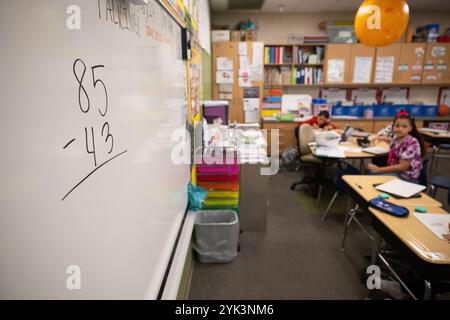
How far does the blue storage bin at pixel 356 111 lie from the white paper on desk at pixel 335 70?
677 millimetres

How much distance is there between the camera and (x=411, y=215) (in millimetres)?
1700

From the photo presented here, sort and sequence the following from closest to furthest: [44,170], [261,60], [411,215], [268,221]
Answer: [44,170] < [411,215] < [268,221] < [261,60]

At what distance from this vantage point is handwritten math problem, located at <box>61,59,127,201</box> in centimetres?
57

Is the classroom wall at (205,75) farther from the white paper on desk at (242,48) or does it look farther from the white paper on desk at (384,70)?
the white paper on desk at (384,70)

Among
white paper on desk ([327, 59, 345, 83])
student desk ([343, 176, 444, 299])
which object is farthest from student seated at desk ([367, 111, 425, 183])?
white paper on desk ([327, 59, 345, 83])

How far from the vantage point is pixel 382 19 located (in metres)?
2.47

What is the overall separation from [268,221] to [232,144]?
38.0 inches

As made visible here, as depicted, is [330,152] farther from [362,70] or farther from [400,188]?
[362,70]

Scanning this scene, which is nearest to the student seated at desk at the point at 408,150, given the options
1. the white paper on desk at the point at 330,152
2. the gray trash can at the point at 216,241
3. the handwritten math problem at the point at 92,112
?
the white paper on desk at the point at 330,152

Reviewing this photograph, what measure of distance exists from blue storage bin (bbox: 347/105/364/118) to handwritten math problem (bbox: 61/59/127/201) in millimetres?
6022

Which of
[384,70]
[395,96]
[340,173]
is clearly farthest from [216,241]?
[395,96]

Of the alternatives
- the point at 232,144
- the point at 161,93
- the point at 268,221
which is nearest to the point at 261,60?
the point at 232,144

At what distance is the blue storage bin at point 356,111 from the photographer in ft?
19.4

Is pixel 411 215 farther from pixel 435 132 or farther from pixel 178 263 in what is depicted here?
pixel 435 132
